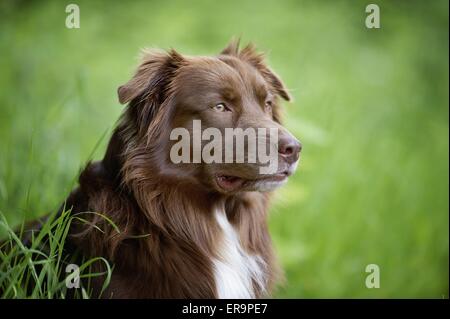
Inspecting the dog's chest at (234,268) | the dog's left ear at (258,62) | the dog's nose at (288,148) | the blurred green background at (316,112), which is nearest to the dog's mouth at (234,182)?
the dog's nose at (288,148)

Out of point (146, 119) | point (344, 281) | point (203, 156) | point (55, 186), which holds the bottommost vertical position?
point (344, 281)

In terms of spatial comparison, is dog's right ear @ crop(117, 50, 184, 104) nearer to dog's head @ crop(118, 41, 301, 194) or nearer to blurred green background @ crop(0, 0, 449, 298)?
dog's head @ crop(118, 41, 301, 194)

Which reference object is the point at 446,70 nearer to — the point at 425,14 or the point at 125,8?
the point at 425,14

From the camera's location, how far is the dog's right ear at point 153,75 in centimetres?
349

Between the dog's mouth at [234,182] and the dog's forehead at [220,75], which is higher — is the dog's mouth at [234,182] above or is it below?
below

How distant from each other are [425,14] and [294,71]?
192 centimetres

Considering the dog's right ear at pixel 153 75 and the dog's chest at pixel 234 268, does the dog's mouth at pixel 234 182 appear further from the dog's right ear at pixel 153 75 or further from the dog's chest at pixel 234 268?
the dog's right ear at pixel 153 75

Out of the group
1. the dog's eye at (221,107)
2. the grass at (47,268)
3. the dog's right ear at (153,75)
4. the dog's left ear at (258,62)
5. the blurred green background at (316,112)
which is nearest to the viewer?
the grass at (47,268)

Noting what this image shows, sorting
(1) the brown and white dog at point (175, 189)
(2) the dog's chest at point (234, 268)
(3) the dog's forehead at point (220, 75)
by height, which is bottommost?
(2) the dog's chest at point (234, 268)

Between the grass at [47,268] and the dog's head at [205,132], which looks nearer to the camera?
the grass at [47,268]

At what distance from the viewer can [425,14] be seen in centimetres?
812

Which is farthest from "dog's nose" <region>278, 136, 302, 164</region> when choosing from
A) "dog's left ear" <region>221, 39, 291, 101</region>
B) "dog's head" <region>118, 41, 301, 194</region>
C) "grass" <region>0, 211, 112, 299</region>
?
"grass" <region>0, 211, 112, 299</region>

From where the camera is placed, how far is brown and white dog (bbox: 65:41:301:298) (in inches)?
138
